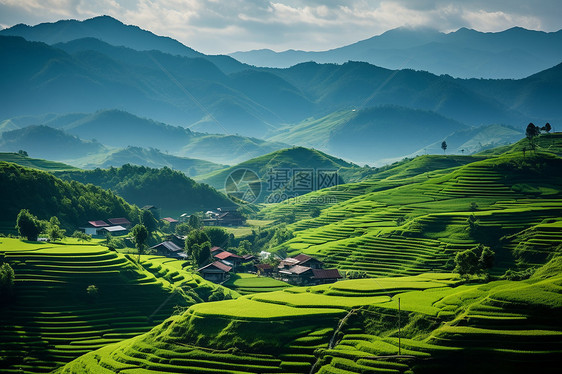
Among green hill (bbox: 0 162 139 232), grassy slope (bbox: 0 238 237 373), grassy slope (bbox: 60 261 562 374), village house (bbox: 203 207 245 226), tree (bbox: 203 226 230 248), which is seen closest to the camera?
grassy slope (bbox: 60 261 562 374)

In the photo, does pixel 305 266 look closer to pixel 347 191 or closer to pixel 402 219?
pixel 402 219

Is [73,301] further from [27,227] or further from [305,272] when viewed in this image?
[305,272]

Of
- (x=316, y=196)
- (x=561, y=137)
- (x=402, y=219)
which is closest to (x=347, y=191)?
(x=316, y=196)

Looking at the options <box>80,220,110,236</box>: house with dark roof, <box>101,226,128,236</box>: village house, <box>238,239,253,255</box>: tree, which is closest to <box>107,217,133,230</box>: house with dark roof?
<box>101,226,128,236</box>: village house

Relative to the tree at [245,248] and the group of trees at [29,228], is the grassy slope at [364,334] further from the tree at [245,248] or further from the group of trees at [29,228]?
the tree at [245,248]

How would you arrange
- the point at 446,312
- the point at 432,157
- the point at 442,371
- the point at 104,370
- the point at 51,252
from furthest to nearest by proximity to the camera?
the point at 432,157, the point at 51,252, the point at 104,370, the point at 446,312, the point at 442,371

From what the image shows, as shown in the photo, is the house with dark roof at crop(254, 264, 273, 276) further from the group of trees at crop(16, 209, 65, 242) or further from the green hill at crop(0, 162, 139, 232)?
the green hill at crop(0, 162, 139, 232)

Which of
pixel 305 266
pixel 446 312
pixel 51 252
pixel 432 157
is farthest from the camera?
pixel 432 157
